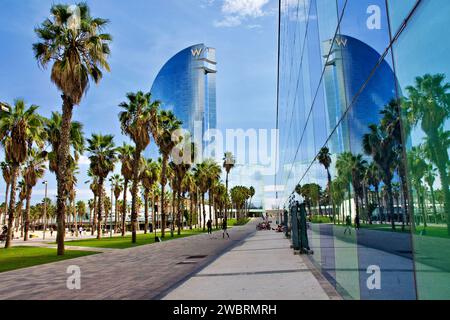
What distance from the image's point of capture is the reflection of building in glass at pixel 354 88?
14.8 feet

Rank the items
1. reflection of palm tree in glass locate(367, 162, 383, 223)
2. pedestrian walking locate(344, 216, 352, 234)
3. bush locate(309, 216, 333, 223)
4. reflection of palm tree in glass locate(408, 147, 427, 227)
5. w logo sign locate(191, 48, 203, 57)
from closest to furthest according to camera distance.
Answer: reflection of palm tree in glass locate(408, 147, 427, 227), reflection of palm tree in glass locate(367, 162, 383, 223), pedestrian walking locate(344, 216, 352, 234), bush locate(309, 216, 333, 223), w logo sign locate(191, 48, 203, 57)

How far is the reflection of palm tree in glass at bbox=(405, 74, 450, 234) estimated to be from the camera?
2.84 meters

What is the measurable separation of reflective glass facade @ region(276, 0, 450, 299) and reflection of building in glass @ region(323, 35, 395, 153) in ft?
0.06

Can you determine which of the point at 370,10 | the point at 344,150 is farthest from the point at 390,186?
the point at 344,150

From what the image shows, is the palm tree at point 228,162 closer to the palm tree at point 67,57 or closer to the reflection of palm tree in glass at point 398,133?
the palm tree at point 67,57

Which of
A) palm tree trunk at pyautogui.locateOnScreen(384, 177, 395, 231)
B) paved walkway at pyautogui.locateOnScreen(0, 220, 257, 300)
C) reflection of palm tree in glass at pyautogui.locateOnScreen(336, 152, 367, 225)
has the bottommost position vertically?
paved walkway at pyautogui.locateOnScreen(0, 220, 257, 300)

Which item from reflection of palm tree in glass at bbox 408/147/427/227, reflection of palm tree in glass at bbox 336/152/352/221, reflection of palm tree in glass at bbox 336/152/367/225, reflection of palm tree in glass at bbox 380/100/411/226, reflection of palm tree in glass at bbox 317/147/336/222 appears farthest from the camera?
reflection of palm tree in glass at bbox 317/147/336/222

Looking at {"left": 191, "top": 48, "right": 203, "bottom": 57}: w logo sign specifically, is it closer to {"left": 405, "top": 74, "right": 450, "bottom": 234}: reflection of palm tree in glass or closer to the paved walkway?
the paved walkway

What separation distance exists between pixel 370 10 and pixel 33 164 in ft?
152

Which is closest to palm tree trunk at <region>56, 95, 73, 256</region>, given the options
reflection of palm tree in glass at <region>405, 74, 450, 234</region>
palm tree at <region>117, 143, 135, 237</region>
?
reflection of palm tree in glass at <region>405, 74, 450, 234</region>

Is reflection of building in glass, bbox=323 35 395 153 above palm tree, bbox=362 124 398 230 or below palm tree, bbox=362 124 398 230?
above

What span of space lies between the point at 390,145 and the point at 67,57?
2112 centimetres

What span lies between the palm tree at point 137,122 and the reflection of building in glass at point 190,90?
154 meters

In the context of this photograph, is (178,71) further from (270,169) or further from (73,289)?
(73,289)
